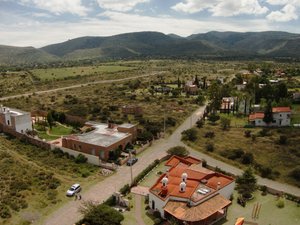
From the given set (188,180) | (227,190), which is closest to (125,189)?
(188,180)

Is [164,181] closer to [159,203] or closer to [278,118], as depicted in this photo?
[159,203]

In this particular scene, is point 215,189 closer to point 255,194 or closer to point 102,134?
point 255,194

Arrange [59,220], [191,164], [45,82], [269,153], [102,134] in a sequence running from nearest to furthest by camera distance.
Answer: [59,220] → [191,164] → [269,153] → [102,134] → [45,82]

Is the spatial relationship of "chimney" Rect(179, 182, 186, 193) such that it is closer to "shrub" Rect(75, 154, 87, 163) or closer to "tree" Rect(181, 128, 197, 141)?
"shrub" Rect(75, 154, 87, 163)

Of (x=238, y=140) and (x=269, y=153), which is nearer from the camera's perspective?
(x=269, y=153)

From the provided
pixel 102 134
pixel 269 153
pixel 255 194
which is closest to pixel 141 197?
pixel 255 194

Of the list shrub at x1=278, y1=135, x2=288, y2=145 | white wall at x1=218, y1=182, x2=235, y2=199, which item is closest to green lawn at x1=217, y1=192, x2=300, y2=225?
white wall at x1=218, y1=182, x2=235, y2=199

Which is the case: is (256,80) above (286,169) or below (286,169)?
above

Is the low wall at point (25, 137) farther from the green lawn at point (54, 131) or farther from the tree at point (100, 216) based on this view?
the tree at point (100, 216)

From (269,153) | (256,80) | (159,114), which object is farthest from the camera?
(256,80)
